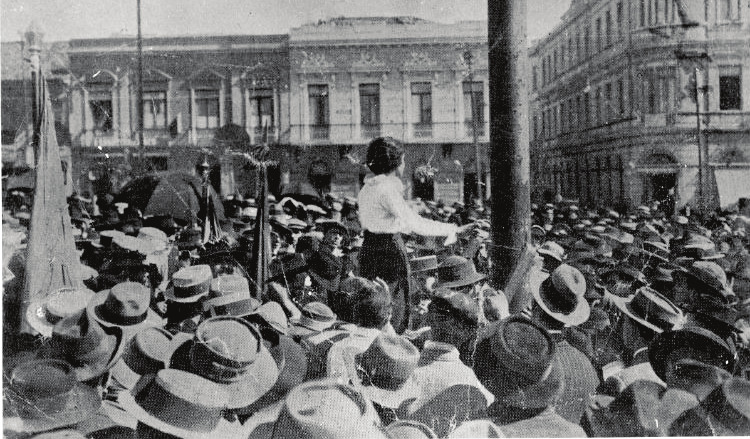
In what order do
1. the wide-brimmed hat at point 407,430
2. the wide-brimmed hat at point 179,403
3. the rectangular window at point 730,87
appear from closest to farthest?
the wide-brimmed hat at point 179,403
the wide-brimmed hat at point 407,430
the rectangular window at point 730,87

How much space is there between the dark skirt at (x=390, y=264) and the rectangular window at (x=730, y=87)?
2.58 metres

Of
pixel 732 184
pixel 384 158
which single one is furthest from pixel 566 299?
pixel 732 184

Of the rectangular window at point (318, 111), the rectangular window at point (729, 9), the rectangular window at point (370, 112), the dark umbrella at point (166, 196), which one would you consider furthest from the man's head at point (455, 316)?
the dark umbrella at point (166, 196)

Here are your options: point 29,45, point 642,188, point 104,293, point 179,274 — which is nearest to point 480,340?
point 179,274

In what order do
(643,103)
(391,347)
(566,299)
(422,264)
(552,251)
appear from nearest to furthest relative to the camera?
(391,347)
(566,299)
(422,264)
(552,251)
(643,103)

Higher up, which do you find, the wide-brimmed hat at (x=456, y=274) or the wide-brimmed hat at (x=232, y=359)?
the wide-brimmed hat at (x=456, y=274)

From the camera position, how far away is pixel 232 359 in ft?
8.14

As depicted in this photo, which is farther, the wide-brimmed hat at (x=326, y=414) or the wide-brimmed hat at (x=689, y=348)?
the wide-brimmed hat at (x=689, y=348)

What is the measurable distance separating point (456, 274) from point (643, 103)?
241cm

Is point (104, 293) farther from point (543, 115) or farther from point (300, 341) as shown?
point (543, 115)

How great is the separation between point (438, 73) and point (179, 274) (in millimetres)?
2734

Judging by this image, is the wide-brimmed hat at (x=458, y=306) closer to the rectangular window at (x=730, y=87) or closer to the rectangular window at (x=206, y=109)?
the rectangular window at (x=730, y=87)

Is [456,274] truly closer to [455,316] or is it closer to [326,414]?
[455,316]

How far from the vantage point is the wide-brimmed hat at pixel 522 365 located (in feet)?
8.70
